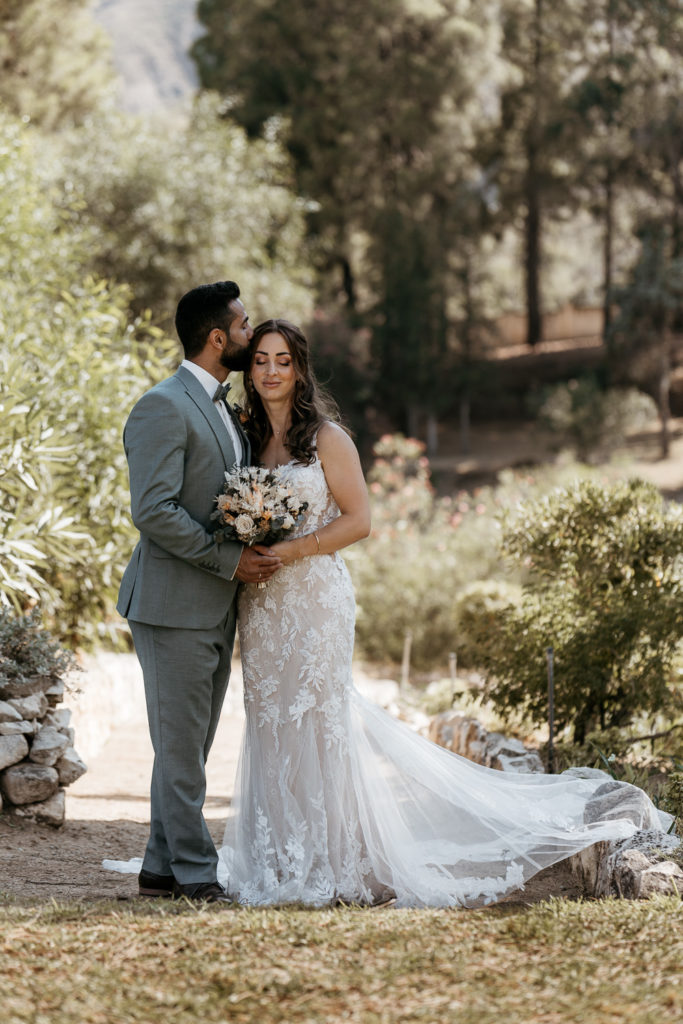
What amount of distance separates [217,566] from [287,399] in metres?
0.71

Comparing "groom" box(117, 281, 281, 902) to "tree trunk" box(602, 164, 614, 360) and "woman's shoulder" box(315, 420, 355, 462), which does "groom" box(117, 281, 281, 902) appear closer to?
"woman's shoulder" box(315, 420, 355, 462)

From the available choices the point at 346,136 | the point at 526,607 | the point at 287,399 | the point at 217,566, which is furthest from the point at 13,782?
the point at 346,136

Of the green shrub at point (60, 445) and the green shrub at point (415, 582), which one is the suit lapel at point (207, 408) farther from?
the green shrub at point (415, 582)

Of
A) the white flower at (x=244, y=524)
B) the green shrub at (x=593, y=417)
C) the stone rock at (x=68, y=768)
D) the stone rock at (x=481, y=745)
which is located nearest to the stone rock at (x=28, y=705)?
the stone rock at (x=68, y=768)

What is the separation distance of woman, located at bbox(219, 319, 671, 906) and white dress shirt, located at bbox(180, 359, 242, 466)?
0.44 feet

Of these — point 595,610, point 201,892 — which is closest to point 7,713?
point 201,892

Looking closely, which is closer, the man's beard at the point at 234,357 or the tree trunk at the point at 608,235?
the man's beard at the point at 234,357

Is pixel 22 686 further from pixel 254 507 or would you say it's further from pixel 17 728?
pixel 254 507

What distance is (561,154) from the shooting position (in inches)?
980

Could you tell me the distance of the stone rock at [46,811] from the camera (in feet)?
16.0

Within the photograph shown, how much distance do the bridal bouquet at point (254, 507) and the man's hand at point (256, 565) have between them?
0.04 m

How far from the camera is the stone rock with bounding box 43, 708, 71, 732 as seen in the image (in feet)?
16.8

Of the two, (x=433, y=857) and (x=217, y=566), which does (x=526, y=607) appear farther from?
(x=217, y=566)

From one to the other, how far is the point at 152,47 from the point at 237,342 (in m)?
110
